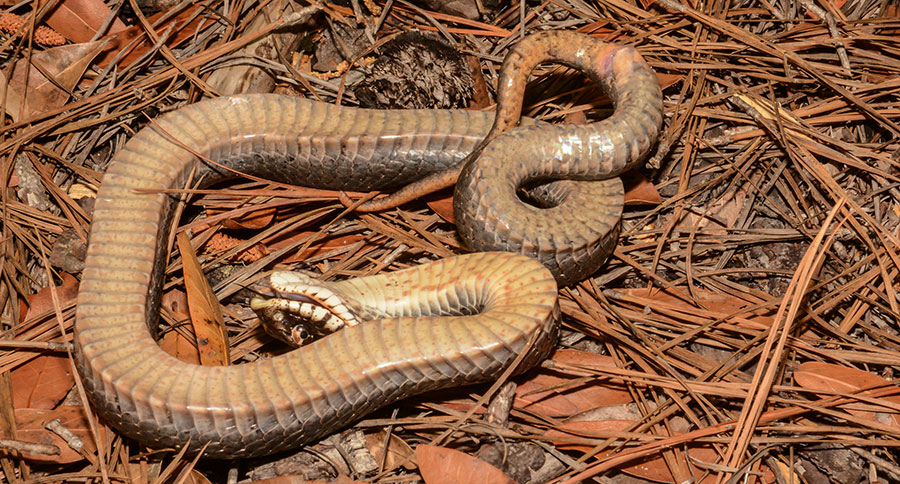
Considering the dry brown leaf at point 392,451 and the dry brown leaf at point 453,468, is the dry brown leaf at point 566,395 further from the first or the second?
the dry brown leaf at point 392,451

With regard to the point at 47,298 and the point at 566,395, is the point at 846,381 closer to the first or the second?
the point at 566,395

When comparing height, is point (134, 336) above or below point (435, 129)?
below

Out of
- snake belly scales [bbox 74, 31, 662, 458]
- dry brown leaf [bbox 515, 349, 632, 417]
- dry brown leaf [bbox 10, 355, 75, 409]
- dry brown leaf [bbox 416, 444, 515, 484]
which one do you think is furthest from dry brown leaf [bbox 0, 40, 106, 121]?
dry brown leaf [bbox 515, 349, 632, 417]

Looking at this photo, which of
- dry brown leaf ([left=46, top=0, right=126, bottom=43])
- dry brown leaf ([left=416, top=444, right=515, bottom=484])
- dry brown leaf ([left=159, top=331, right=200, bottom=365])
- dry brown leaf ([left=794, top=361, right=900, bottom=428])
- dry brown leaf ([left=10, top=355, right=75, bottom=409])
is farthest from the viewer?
dry brown leaf ([left=46, top=0, right=126, bottom=43])

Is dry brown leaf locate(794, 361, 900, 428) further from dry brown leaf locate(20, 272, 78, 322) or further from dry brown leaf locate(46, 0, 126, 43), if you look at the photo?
dry brown leaf locate(46, 0, 126, 43)

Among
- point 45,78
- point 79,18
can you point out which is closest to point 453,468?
point 45,78

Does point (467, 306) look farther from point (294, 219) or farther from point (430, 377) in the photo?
point (294, 219)

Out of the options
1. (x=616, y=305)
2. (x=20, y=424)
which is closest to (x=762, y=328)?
(x=616, y=305)
